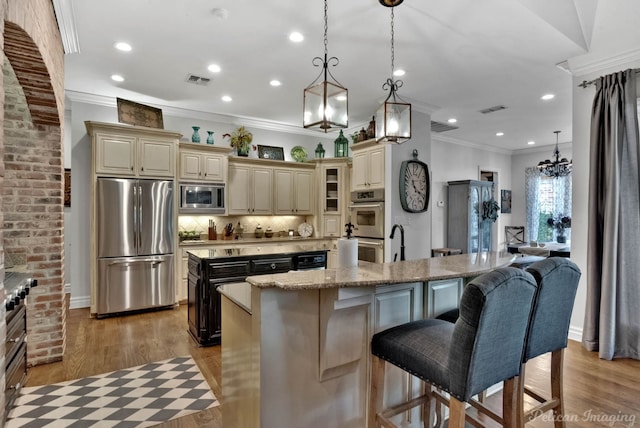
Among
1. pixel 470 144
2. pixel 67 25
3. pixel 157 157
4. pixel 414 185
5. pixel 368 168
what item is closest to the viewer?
pixel 67 25

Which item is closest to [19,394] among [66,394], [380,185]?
[66,394]

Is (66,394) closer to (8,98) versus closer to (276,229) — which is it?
(8,98)

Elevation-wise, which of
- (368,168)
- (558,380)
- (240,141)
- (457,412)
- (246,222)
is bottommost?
(558,380)

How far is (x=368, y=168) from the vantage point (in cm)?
518

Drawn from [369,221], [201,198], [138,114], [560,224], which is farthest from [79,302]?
[560,224]

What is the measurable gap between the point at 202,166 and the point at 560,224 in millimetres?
7678

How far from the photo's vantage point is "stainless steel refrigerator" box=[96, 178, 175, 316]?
14.4ft

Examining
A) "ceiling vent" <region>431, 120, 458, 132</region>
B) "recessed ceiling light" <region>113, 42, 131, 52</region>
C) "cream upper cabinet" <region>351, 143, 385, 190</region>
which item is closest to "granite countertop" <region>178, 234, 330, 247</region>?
"cream upper cabinet" <region>351, 143, 385, 190</region>

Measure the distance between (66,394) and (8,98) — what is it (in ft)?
7.96

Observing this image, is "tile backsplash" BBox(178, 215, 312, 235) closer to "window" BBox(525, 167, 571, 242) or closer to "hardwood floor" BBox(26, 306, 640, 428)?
"hardwood floor" BBox(26, 306, 640, 428)

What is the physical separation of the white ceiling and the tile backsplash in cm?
178

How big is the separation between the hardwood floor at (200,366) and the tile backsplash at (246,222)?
1570mm

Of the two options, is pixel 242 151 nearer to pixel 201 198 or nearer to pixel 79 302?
pixel 201 198

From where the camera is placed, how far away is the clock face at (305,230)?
248 inches
